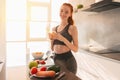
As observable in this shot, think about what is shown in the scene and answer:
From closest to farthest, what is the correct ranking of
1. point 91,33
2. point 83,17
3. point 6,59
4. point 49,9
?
point 91,33, point 83,17, point 6,59, point 49,9

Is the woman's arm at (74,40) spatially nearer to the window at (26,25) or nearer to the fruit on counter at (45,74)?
the fruit on counter at (45,74)

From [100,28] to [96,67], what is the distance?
71 cm

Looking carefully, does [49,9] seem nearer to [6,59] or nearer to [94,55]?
[6,59]

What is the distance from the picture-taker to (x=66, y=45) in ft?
5.17

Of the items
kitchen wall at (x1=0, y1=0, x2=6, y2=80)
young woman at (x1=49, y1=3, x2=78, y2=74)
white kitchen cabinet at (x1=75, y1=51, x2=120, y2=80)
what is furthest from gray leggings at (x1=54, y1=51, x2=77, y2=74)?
kitchen wall at (x1=0, y1=0, x2=6, y2=80)

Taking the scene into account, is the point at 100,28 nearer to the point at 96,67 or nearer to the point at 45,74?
the point at 96,67

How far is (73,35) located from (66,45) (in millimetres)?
117

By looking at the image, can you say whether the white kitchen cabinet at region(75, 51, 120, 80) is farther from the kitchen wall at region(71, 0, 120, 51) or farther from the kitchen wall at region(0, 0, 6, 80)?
the kitchen wall at region(0, 0, 6, 80)

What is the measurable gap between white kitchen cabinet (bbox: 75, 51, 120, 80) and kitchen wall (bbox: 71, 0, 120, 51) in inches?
11.2

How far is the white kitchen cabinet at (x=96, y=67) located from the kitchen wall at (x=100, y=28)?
0.93 feet

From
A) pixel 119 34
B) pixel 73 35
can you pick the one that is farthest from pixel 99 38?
pixel 73 35

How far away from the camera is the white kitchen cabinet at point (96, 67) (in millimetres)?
1550

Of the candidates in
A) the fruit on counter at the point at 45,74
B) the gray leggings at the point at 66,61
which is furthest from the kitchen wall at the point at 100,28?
the fruit on counter at the point at 45,74

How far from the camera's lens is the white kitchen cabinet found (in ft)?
5.08
